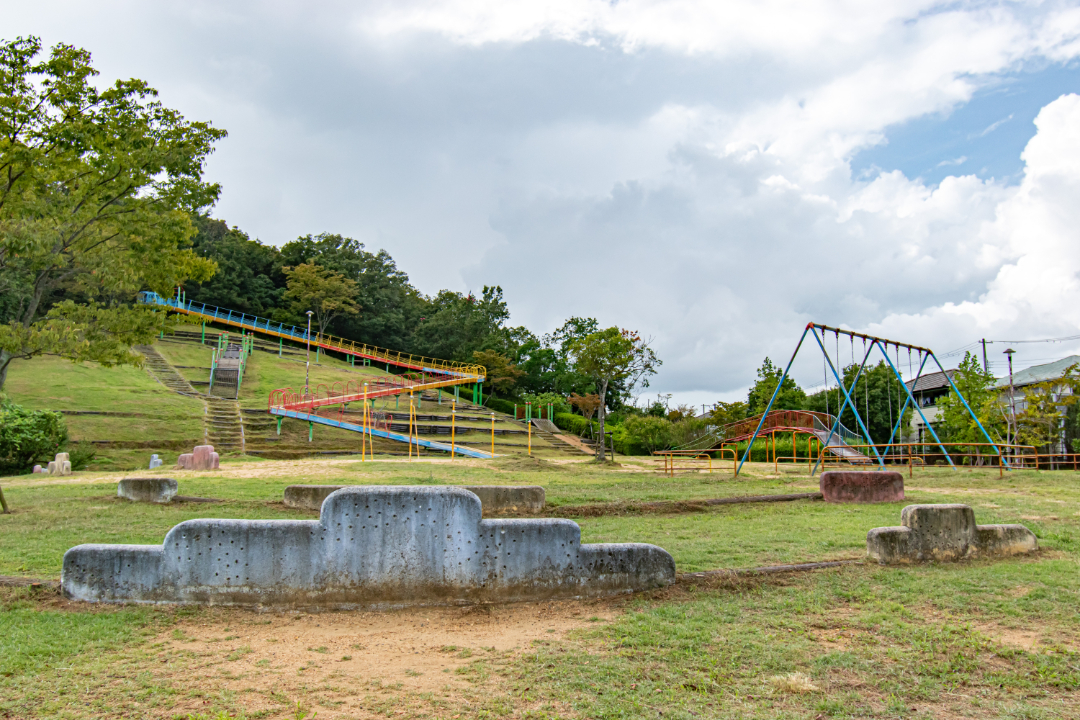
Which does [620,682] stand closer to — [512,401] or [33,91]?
[33,91]

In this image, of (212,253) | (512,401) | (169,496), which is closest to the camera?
(169,496)

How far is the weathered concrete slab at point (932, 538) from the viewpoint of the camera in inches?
301

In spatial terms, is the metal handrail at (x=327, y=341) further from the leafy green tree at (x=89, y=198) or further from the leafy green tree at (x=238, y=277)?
the leafy green tree at (x=89, y=198)

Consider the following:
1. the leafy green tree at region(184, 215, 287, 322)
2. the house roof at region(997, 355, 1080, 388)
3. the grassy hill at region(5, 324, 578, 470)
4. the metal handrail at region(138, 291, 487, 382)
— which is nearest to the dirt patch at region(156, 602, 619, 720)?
the grassy hill at region(5, 324, 578, 470)

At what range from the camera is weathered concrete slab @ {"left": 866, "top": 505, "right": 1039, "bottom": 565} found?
25.0 feet

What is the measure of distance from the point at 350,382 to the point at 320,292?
17869 millimetres

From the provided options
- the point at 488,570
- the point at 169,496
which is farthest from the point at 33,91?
the point at 488,570

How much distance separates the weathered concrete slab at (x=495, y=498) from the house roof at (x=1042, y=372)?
39236 millimetres

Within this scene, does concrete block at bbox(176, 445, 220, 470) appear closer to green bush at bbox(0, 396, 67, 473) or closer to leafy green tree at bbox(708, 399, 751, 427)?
green bush at bbox(0, 396, 67, 473)

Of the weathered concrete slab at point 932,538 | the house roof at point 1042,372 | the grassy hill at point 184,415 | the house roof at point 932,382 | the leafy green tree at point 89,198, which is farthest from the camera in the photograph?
the house roof at point 932,382

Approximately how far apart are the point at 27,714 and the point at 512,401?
52.0 m

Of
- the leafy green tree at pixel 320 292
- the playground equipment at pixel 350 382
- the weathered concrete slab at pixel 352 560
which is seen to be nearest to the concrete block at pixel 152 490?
the weathered concrete slab at pixel 352 560

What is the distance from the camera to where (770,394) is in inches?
1788

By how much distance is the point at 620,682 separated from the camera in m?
4.34
